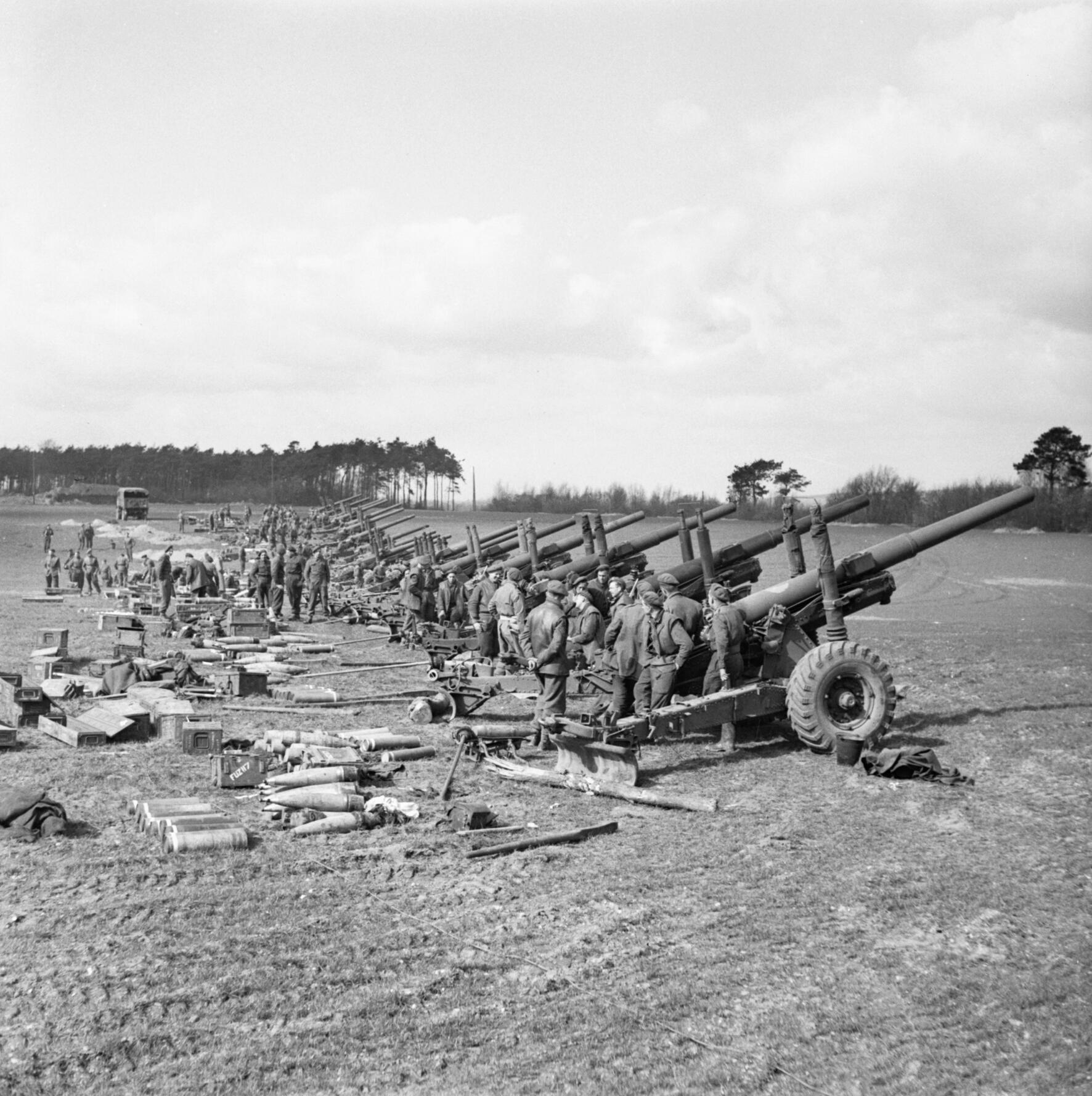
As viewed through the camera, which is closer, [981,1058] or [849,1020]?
[981,1058]

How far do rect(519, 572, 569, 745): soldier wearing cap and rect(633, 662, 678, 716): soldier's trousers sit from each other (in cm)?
85

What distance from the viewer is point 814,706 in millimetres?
11289

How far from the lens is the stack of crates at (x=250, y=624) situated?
807 inches

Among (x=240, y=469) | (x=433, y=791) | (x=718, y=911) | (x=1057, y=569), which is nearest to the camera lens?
(x=718, y=911)

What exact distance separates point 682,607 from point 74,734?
20.6 ft

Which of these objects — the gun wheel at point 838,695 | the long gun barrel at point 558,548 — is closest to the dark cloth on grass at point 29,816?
the gun wheel at point 838,695

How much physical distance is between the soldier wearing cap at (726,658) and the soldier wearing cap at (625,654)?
75 cm

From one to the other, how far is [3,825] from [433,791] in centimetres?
335

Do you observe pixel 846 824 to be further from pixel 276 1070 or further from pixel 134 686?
pixel 134 686

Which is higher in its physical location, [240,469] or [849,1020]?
[240,469]

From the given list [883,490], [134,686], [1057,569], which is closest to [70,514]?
[883,490]

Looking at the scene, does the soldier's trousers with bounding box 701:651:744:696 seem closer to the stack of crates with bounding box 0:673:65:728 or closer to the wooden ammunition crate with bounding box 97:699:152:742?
the wooden ammunition crate with bounding box 97:699:152:742

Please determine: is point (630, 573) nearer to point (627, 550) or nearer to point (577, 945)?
point (627, 550)

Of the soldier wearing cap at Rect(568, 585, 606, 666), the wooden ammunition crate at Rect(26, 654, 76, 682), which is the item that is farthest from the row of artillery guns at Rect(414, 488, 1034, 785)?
the wooden ammunition crate at Rect(26, 654, 76, 682)
